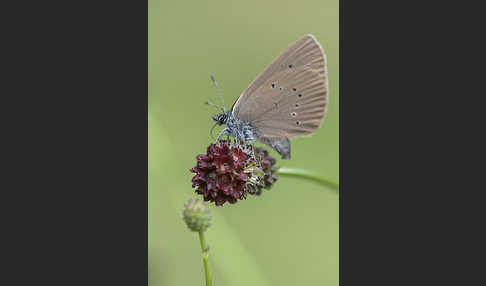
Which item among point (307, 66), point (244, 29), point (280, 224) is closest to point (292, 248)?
point (280, 224)

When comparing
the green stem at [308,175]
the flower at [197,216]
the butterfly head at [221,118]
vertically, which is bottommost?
the flower at [197,216]

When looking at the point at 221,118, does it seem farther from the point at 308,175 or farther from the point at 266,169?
A: the point at 308,175

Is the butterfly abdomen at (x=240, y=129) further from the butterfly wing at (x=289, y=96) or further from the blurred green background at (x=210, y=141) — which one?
the blurred green background at (x=210, y=141)

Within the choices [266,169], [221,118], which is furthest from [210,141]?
[266,169]

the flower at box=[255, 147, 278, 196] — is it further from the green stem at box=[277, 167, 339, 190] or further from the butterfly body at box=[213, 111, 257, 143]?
A: the butterfly body at box=[213, 111, 257, 143]

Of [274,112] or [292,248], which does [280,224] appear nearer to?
[292,248]

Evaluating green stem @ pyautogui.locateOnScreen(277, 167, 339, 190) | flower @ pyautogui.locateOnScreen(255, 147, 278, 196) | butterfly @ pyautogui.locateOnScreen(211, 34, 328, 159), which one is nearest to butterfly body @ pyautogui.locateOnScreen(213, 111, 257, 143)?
butterfly @ pyautogui.locateOnScreen(211, 34, 328, 159)

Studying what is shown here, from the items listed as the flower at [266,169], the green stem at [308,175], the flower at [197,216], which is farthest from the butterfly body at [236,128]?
the flower at [197,216]

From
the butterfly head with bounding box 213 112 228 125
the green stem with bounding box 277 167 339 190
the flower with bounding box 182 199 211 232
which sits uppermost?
the butterfly head with bounding box 213 112 228 125
